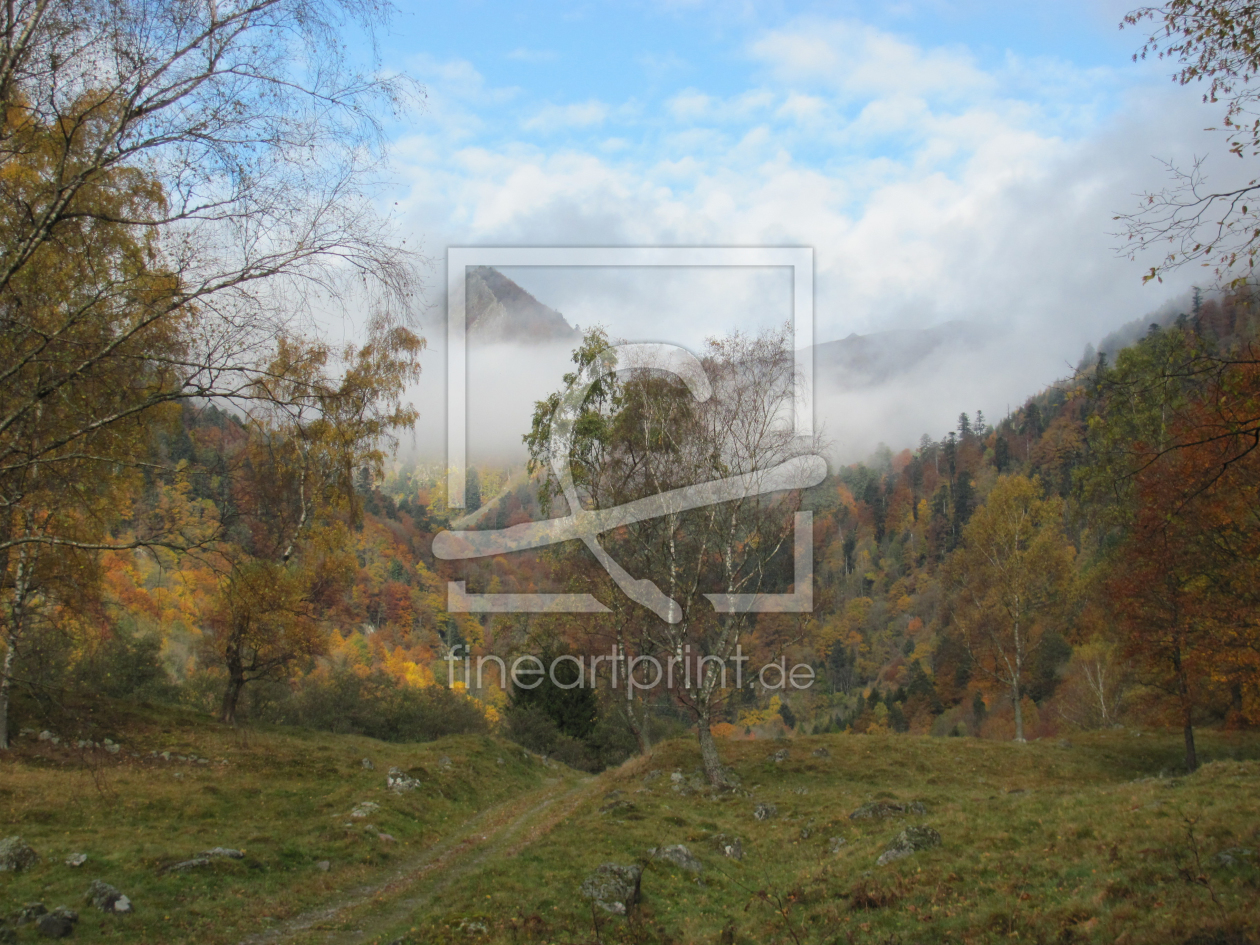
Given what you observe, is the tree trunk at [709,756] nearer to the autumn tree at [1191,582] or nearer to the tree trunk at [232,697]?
the autumn tree at [1191,582]

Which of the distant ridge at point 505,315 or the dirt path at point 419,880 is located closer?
the dirt path at point 419,880

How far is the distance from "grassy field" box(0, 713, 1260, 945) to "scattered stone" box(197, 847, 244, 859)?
0.21 m

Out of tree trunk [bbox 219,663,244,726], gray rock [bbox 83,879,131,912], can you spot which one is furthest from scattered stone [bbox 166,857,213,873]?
tree trunk [bbox 219,663,244,726]

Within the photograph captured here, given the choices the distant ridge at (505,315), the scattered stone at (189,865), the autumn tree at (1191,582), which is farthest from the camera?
the distant ridge at (505,315)

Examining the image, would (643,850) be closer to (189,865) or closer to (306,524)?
(189,865)

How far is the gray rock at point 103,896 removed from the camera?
32.7 ft

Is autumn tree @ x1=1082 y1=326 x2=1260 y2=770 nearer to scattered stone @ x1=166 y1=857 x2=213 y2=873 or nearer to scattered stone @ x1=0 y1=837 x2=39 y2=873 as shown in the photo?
scattered stone @ x1=166 y1=857 x2=213 y2=873

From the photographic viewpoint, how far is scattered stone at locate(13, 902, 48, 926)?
919 cm

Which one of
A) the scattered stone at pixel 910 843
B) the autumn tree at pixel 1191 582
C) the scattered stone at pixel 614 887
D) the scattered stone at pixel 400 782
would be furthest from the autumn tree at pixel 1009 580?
the scattered stone at pixel 614 887

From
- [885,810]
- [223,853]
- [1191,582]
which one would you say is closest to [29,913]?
[223,853]

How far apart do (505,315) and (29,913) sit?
18774 mm

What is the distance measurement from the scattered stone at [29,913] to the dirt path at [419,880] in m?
2.47

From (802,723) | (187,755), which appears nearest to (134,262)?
(187,755)

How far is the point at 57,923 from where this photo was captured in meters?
9.15
